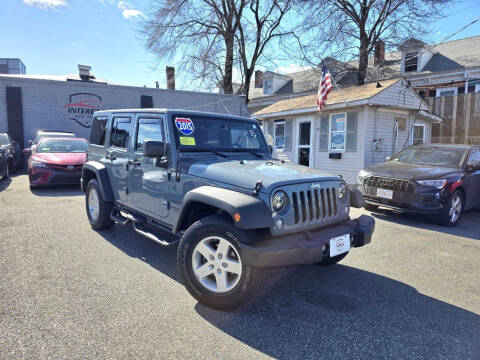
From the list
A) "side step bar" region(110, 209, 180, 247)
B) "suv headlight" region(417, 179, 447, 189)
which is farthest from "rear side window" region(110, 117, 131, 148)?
"suv headlight" region(417, 179, 447, 189)

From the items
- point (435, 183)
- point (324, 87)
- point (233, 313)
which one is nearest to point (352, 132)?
point (324, 87)

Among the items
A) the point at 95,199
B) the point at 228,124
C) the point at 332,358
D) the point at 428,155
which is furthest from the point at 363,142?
the point at 332,358

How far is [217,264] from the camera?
282 centimetres

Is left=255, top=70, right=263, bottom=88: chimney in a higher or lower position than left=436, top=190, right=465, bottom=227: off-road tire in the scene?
higher

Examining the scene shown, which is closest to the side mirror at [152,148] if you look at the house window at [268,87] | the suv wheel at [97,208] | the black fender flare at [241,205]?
the black fender flare at [241,205]

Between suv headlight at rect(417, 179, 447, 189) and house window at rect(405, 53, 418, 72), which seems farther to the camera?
house window at rect(405, 53, 418, 72)

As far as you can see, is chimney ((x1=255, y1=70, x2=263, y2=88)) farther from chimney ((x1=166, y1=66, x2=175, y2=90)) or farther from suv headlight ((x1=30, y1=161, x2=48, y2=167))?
suv headlight ((x1=30, y1=161, x2=48, y2=167))

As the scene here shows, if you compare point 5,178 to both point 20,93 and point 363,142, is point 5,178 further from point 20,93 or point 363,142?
point 363,142

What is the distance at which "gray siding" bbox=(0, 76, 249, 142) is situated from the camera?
1553cm

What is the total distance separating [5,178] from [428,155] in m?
12.4

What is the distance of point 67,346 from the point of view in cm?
232

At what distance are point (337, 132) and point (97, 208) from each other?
8.26 meters

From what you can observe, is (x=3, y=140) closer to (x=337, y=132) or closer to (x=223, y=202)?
(x=337, y=132)

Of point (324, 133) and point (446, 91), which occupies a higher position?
point (446, 91)
